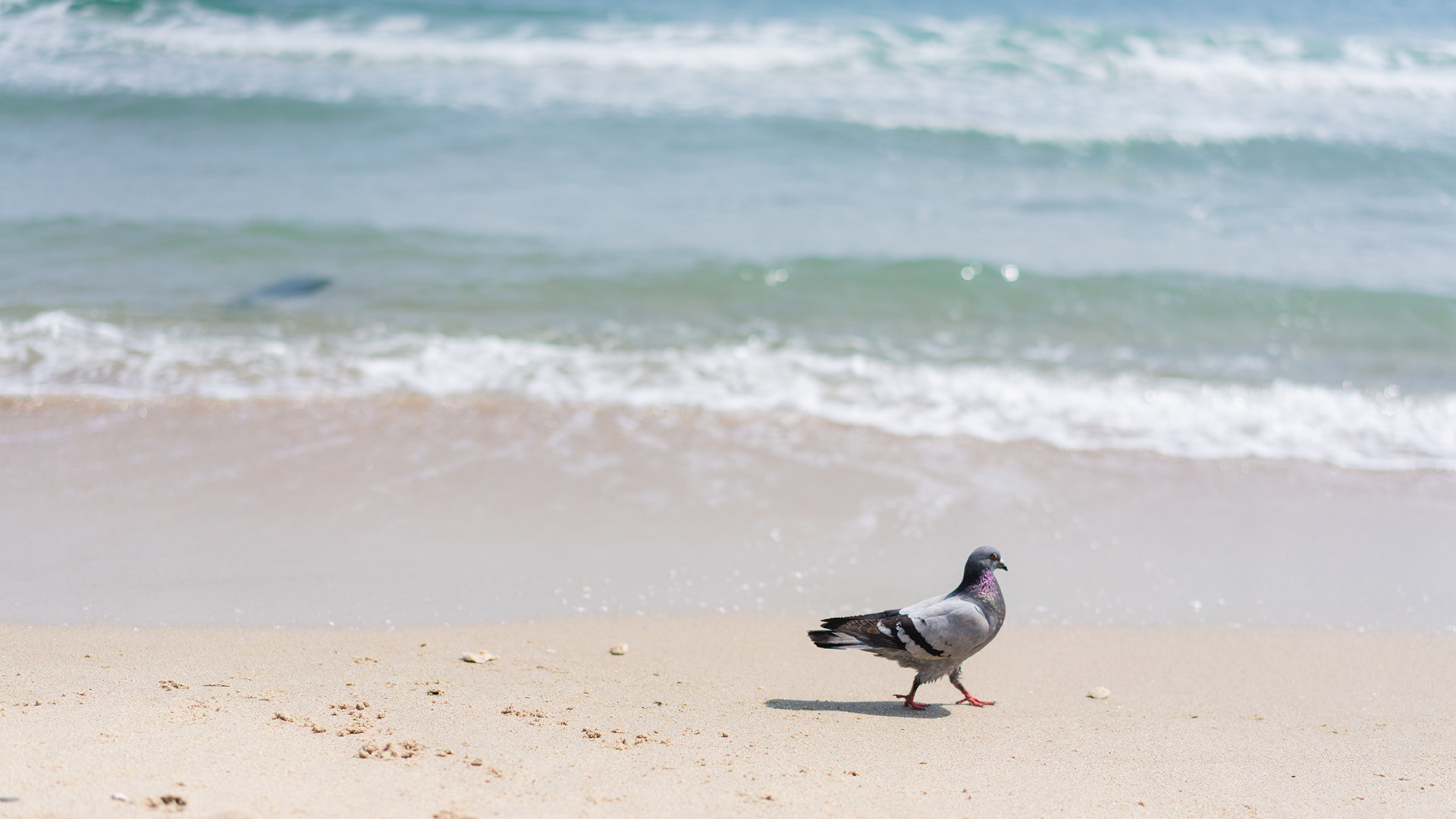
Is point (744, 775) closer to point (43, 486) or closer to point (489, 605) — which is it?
point (489, 605)

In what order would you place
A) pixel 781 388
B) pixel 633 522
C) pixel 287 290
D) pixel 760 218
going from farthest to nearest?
1. pixel 760 218
2. pixel 287 290
3. pixel 781 388
4. pixel 633 522

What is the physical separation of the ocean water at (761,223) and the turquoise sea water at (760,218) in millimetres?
56

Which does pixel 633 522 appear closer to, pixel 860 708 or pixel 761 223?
pixel 860 708

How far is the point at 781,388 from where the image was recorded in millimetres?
7633

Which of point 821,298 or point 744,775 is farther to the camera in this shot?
point 821,298

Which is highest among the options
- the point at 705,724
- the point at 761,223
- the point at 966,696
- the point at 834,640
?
the point at 761,223

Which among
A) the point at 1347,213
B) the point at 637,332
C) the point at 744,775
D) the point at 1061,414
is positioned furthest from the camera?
the point at 1347,213

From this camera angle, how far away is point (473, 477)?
6.04m

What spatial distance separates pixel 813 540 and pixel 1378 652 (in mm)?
2655

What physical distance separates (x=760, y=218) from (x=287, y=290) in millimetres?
5066

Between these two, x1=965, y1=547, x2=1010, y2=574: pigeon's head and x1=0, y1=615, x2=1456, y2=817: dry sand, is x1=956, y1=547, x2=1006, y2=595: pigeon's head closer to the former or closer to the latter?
x1=965, y1=547, x2=1010, y2=574: pigeon's head

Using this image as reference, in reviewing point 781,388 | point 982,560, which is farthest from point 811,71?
point 982,560

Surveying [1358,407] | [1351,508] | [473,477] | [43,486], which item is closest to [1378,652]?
[1351,508]

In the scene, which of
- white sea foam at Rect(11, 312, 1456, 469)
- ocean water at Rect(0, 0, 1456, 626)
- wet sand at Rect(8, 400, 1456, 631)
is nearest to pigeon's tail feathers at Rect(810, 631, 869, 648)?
wet sand at Rect(8, 400, 1456, 631)
